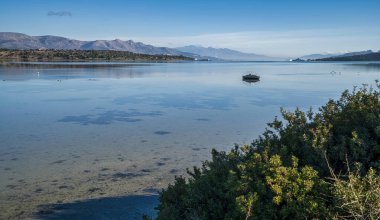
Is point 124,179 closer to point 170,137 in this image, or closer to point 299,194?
point 170,137

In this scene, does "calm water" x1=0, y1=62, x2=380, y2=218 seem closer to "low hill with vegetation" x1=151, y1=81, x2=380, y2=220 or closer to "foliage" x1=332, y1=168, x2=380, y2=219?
"low hill with vegetation" x1=151, y1=81, x2=380, y2=220

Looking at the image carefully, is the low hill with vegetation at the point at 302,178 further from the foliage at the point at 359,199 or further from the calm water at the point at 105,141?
the calm water at the point at 105,141

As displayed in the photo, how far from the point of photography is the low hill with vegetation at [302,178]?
597 centimetres

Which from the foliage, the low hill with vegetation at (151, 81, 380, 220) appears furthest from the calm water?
the foliage

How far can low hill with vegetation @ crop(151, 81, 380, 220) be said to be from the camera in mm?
5973

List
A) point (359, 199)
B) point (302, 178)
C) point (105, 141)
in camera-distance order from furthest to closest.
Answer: point (105, 141)
point (302, 178)
point (359, 199)

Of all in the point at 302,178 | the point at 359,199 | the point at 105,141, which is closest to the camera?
the point at 359,199

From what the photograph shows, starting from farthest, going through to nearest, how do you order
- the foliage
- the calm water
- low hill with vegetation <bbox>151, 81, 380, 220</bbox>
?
the calm water → low hill with vegetation <bbox>151, 81, 380, 220</bbox> → the foliage

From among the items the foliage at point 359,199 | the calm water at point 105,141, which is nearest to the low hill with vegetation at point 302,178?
the foliage at point 359,199

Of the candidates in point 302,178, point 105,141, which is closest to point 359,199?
point 302,178

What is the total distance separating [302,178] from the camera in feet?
21.6

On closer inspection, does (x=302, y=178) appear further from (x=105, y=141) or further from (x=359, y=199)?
(x=105, y=141)

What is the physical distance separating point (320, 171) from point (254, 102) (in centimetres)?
2746

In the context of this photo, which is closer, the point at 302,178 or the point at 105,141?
the point at 302,178
